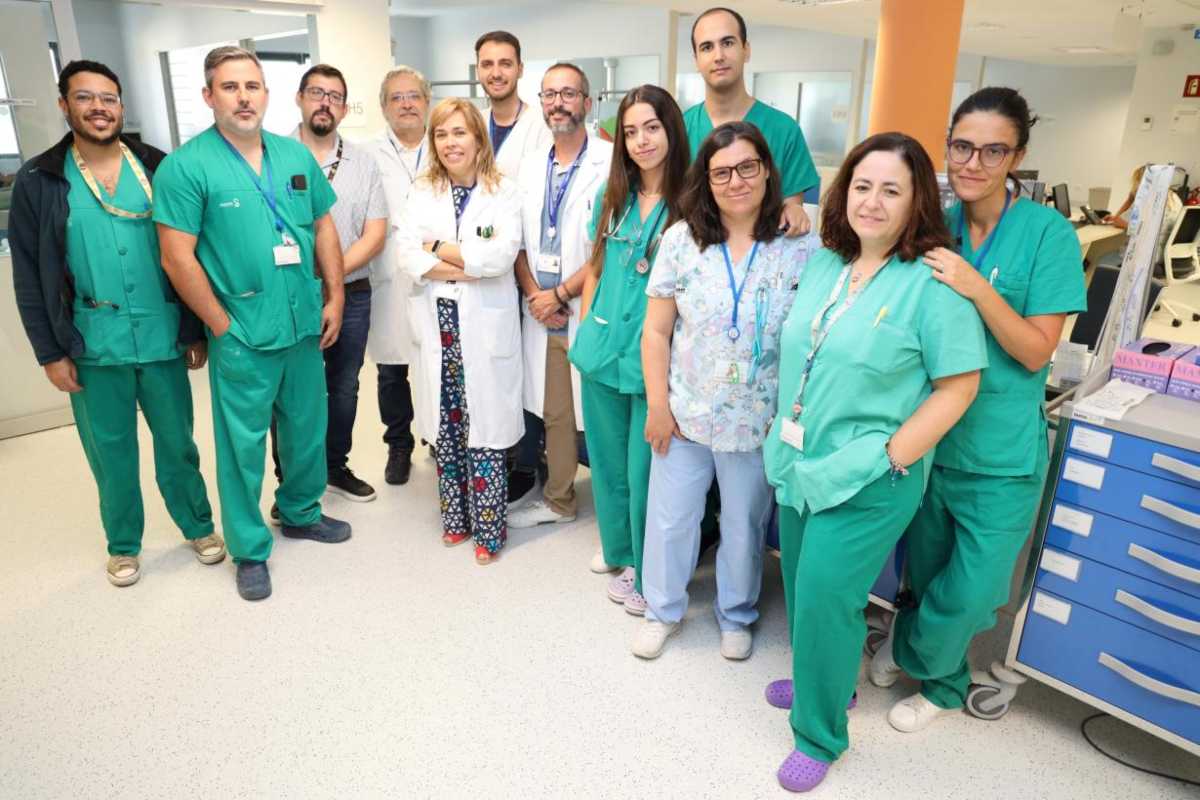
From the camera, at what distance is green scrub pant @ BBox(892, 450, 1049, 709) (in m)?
1.78

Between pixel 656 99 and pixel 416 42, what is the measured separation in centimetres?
1241

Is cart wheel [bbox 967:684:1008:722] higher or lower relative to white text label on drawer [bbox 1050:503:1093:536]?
lower

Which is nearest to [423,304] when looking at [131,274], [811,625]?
[131,274]

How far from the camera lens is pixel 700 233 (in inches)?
76.8

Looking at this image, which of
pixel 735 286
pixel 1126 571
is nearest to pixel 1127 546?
pixel 1126 571

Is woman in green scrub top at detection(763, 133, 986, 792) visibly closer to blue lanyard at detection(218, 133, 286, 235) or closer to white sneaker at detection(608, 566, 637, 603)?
white sneaker at detection(608, 566, 637, 603)

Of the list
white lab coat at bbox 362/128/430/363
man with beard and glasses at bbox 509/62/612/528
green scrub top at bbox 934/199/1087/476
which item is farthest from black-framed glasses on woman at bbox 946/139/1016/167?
white lab coat at bbox 362/128/430/363

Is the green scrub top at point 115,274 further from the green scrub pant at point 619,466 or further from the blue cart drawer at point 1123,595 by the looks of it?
the blue cart drawer at point 1123,595

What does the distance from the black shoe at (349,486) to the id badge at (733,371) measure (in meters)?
1.83

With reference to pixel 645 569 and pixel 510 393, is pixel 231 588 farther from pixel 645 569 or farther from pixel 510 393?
pixel 645 569

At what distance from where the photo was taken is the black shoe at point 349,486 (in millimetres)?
3240

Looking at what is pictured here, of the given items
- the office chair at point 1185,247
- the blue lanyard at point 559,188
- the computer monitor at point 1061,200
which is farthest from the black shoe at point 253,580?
the computer monitor at point 1061,200

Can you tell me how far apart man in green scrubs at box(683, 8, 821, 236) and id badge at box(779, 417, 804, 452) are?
0.81 m

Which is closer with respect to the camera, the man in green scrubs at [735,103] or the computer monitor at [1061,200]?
the man in green scrubs at [735,103]
